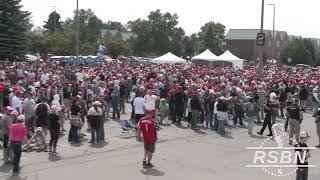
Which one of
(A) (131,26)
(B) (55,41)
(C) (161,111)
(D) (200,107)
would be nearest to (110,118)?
(C) (161,111)

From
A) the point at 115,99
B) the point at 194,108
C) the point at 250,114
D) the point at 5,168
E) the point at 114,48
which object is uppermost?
the point at 114,48

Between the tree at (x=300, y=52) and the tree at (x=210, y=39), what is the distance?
48.1 feet

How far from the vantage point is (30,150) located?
1569 cm

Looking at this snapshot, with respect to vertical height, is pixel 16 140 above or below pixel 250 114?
below

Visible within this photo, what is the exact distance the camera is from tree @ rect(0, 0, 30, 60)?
4172cm

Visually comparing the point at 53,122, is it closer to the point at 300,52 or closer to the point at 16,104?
the point at 16,104

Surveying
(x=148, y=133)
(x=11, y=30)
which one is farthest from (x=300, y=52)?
(x=148, y=133)

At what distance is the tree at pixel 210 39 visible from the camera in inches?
4129

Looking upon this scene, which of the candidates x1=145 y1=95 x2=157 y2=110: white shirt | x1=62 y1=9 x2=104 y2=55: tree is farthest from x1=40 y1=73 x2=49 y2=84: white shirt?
x1=62 y1=9 x2=104 y2=55: tree

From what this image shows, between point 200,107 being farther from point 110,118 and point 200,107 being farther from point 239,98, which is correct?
point 110,118

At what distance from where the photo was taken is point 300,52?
95.8 metres

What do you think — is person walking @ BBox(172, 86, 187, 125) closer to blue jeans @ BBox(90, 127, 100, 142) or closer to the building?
blue jeans @ BBox(90, 127, 100, 142)

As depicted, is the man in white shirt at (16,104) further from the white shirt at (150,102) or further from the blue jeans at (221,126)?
the blue jeans at (221,126)

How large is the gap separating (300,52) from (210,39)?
1809 centimetres
